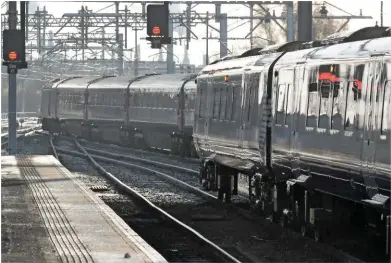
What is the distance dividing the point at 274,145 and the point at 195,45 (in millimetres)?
85392

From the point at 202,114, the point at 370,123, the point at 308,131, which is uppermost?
the point at 370,123

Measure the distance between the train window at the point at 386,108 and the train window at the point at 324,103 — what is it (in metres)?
2.42

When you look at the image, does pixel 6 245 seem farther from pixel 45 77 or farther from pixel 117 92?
pixel 45 77

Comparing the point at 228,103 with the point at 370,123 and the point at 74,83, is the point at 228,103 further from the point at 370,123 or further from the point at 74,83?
the point at 74,83

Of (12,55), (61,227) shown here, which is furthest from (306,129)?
(12,55)

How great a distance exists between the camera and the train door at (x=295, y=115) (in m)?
17.5

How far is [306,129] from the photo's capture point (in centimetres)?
1705

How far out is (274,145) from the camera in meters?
19.1

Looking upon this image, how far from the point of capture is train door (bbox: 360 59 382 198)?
13.7 m

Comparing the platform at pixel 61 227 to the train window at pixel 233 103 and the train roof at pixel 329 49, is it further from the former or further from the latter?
the train roof at pixel 329 49

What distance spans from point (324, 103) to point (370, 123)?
7.24ft

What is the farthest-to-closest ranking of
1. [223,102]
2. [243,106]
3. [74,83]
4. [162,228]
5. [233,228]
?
[74,83] < [223,102] < [243,106] < [162,228] < [233,228]

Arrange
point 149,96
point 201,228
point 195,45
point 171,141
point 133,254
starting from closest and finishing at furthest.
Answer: point 133,254, point 201,228, point 171,141, point 149,96, point 195,45

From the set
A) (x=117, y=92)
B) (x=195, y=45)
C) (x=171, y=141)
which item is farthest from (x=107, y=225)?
(x=195, y=45)
